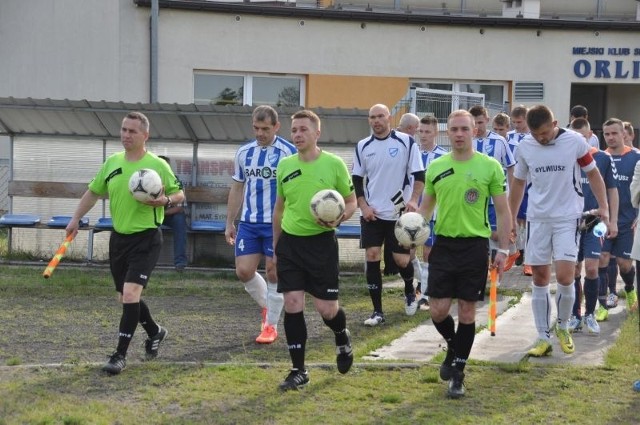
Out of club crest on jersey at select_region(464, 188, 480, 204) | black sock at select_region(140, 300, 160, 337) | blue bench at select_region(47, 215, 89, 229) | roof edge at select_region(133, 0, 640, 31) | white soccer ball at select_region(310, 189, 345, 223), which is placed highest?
roof edge at select_region(133, 0, 640, 31)

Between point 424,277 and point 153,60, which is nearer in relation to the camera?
point 424,277

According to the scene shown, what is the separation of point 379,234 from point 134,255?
10.2 feet

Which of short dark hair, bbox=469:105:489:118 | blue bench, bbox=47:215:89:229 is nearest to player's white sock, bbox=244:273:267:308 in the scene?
short dark hair, bbox=469:105:489:118

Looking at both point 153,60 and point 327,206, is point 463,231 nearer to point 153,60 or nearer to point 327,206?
point 327,206

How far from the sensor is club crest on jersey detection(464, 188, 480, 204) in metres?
7.20

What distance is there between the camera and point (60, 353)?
8594 mm

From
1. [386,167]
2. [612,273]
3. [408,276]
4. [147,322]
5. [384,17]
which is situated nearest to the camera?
[147,322]

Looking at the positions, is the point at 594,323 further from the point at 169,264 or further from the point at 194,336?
the point at 169,264

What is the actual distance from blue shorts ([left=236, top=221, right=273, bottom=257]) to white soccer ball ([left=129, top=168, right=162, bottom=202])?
4.75ft

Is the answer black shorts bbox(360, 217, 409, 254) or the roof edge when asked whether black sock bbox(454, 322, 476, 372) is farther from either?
the roof edge

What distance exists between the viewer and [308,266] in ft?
24.1

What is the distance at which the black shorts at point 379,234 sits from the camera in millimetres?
10297

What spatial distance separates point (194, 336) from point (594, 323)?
12.6ft

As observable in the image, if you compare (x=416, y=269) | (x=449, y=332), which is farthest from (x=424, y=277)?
(x=449, y=332)
